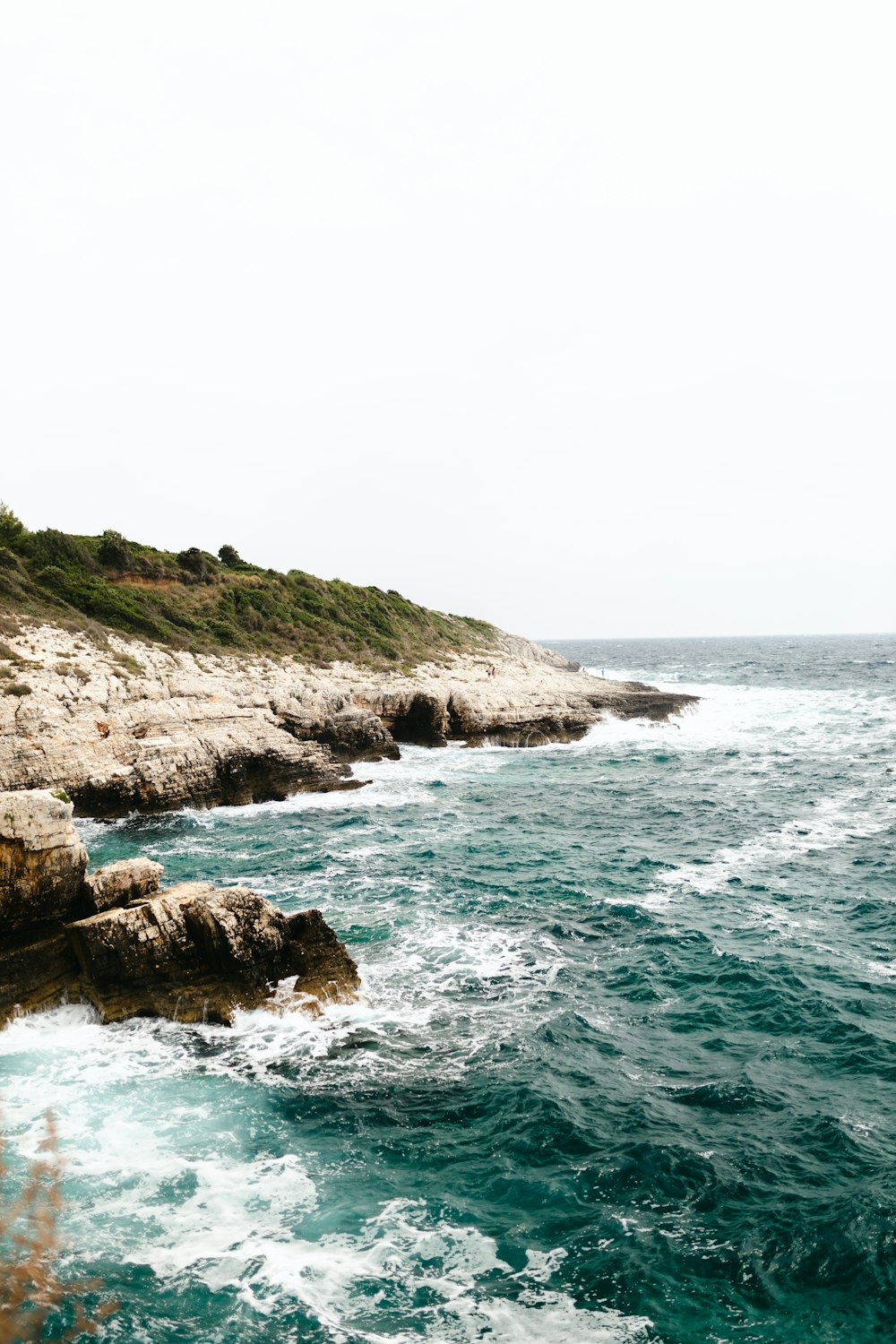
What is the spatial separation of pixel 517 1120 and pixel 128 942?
8069mm

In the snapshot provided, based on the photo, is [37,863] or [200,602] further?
[200,602]

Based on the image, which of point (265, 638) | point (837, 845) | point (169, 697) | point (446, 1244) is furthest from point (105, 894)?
point (265, 638)

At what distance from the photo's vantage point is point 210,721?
3359 centimetres

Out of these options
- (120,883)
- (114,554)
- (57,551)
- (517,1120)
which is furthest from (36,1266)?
(114,554)

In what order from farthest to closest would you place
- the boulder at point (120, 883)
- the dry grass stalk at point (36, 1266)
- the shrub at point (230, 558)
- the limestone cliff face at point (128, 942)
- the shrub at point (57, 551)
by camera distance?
the shrub at point (230, 558) → the shrub at point (57, 551) → the boulder at point (120, 883) → the limestone cliff face at point (128, 942) → the dry grass stalk at point (36, 1266)

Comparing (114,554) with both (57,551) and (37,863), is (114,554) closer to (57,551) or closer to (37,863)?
(57,551)

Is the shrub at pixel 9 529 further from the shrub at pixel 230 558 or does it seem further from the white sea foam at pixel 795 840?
the white sea foam at pixel 795 840

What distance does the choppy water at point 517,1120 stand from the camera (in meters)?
8.56

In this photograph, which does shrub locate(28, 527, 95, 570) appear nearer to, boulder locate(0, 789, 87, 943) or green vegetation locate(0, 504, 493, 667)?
green vegetation locate(0, 504, 493, 667)

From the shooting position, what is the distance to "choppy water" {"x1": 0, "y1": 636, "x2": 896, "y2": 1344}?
8562mm

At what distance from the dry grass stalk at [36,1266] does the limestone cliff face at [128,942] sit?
3598 mm

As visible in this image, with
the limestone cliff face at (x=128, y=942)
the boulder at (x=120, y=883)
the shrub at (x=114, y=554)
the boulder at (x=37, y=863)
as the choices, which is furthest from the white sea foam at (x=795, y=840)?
the shrub at (x=114, y=554)

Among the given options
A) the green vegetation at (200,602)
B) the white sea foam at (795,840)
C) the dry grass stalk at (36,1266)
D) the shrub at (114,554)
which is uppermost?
the shrub at (114,554)

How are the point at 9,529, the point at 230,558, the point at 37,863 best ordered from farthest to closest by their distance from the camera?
the point at 230,558, the point at 9,529, the point at 37,863
